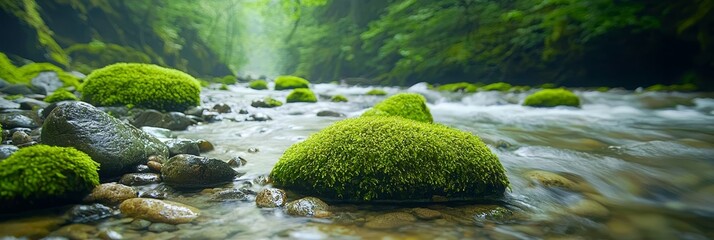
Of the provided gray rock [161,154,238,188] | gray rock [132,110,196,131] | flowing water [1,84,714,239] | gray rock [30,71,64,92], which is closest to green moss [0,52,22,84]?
gray rock [30,71,64,92]

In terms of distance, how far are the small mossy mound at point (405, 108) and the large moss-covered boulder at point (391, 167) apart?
6.88ft

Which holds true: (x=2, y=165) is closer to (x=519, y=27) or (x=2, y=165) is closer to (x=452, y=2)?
(x=519, y=27)

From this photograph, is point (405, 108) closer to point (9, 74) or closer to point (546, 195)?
point (546, 195)

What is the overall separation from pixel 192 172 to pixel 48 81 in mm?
9548

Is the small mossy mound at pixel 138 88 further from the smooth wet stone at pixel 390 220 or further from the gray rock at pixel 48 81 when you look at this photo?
the smooth wet stone at pixel 390 220

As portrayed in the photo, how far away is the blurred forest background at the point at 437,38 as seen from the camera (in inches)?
454

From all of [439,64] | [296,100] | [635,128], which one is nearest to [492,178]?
[635,128]

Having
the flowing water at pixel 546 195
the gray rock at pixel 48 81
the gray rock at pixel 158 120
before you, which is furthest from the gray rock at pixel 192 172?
the gray rock at pixel 48 81

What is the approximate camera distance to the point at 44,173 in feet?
7.01

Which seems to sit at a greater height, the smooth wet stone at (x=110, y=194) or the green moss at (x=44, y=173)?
the green moss at (x=44, y=173)

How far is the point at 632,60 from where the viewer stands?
12188 millimetres

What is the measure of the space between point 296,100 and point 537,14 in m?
10.9

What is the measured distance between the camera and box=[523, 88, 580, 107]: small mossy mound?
9.27m

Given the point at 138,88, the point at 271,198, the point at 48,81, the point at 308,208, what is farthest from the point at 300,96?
the point at 308,208
